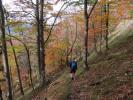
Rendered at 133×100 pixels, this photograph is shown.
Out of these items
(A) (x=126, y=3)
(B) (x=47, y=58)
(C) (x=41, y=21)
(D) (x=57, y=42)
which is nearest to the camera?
(C) (x=41, y=21)

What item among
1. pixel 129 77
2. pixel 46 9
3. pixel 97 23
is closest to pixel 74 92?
pixel 129 77

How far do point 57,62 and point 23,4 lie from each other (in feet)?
134

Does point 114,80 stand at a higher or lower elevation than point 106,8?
lower

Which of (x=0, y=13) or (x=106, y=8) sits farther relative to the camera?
(x=106, y=8)

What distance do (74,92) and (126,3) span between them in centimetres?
2107

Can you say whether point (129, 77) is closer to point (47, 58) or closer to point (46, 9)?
point (46, 9)

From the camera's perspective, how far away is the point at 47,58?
6366cm

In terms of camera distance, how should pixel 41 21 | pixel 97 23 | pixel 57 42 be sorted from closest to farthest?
1. pixel 41 21
2. pixel 97 23
3. pixel 57 42

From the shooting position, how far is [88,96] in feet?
50.4

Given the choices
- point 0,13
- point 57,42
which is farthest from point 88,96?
point 57,42

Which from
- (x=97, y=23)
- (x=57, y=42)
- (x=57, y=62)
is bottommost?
(x=57, y=62)

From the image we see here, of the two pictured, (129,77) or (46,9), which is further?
(46,9)

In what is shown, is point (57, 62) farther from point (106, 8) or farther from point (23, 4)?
point (23, 4)

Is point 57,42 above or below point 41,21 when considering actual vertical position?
below
